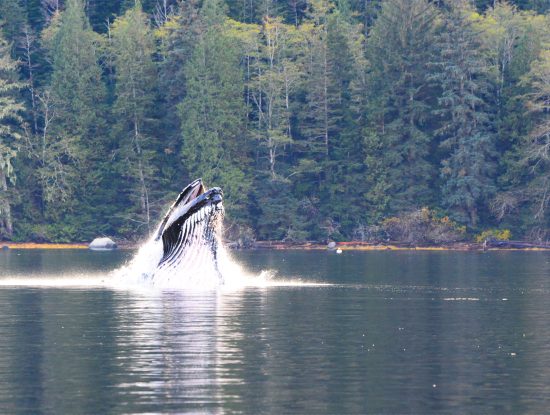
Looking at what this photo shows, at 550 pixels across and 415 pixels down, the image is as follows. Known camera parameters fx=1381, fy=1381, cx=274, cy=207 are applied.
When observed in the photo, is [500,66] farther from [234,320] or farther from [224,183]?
[234,320]

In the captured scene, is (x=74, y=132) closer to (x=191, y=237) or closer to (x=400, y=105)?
(x=400, y=105)

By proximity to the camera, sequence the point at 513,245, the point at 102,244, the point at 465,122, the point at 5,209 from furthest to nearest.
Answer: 1. the point at 5,209
2. the point at 465,122
3. the point at 102,244
4. the point at 513,245

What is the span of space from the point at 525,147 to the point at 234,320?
261 feet

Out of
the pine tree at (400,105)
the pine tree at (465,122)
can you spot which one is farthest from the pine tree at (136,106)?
the pine tree at (465,122)

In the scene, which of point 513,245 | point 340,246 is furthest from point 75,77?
point 513,245

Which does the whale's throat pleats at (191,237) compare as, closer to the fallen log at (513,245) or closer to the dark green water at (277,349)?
the dark green water at (277,349)

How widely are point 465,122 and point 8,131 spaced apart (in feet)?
126

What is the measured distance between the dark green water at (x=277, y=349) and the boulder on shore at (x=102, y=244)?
58.9 meters

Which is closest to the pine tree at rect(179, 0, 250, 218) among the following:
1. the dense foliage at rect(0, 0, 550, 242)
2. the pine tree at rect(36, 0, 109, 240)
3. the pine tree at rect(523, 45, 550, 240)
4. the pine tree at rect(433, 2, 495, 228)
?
the dense foliage at rect(0, 0, 550, 242)

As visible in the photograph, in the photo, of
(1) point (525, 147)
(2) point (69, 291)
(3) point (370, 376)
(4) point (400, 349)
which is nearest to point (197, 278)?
(2) point (69, 291)

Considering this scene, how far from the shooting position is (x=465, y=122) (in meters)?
114

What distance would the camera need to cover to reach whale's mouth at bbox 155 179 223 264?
42.4 m

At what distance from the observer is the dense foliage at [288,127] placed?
113 m

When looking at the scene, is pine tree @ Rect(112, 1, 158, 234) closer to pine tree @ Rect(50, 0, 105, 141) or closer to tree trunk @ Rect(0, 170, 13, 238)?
pine tree @ Rect(50, 0, 105, 141)
